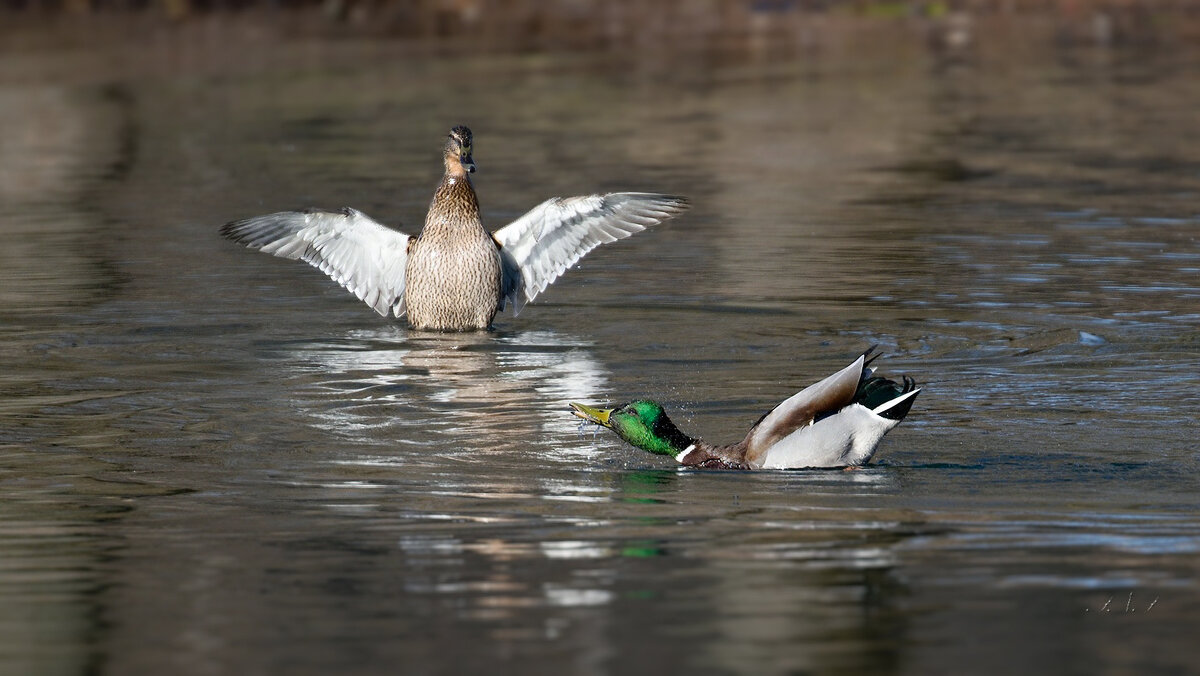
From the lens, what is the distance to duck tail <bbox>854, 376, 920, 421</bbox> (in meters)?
7.77

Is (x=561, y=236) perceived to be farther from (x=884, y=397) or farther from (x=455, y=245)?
(x=884, y=397)

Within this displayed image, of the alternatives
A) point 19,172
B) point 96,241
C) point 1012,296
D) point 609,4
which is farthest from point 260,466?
point 609,4

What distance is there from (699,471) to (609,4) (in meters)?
39.9

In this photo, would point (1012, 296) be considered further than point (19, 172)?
No

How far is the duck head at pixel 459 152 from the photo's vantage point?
12.6 metres

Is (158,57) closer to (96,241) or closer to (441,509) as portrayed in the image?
(96,241)

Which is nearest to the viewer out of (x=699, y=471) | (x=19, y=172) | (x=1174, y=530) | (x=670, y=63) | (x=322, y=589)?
(x=322, y=589)

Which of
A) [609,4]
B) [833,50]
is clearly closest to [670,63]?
[833,50]

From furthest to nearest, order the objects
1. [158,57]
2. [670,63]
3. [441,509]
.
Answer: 1. [158,57]
2. [670,63]
3. [441,509]

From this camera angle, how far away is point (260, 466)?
8266 millimetres

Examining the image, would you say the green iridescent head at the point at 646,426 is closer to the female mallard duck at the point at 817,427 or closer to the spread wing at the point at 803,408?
the female mallard duck at the point at 817,427

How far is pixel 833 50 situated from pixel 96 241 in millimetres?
21328
